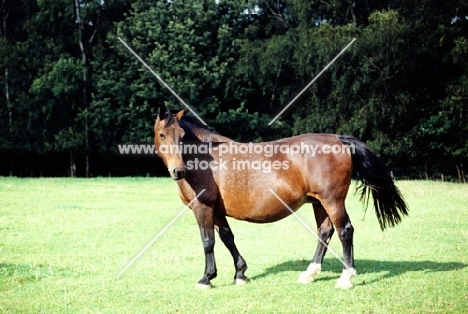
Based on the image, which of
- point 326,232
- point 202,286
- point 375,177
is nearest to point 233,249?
point 202,286

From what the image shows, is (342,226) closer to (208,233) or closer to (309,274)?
(309,274)

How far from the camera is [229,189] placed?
842 cm

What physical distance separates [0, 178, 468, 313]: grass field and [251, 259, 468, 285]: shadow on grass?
0.06 feet

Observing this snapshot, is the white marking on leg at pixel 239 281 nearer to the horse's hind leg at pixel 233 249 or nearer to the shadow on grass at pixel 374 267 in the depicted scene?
the horse's hind leg at pixel 233 249

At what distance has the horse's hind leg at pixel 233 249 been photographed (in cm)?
848

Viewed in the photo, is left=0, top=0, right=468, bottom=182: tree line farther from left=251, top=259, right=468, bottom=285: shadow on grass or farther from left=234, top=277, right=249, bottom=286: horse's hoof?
left=234, top=277, right=249, bottom=286: horse's hoof

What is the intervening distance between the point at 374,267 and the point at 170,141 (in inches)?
172

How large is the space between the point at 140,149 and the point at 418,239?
96.5 feet

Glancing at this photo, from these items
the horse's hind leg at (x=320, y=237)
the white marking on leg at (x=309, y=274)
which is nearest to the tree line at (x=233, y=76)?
the horse's hind leg at (x=320, y=237)

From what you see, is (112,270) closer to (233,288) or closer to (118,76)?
(233,288)

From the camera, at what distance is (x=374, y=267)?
9.60m

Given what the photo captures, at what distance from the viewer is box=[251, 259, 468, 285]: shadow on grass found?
29.7 ft

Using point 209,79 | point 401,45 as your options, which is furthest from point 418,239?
point 209,79

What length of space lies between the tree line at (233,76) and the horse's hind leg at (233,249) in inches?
1060
